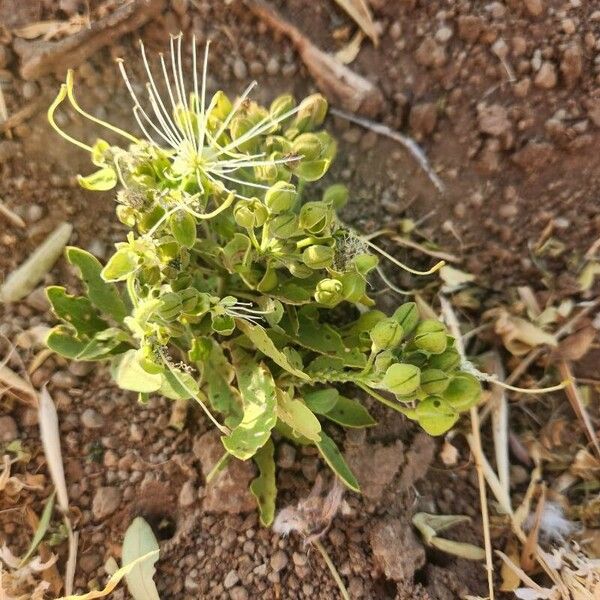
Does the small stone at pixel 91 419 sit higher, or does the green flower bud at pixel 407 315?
the green flower bud at pixel 407 315

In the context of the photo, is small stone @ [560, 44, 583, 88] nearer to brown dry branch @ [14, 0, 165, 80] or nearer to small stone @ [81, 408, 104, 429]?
brown dry branch @ [14, 0, 165, 80]

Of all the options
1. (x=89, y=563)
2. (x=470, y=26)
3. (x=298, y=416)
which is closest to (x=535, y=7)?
(x=470, y=26)

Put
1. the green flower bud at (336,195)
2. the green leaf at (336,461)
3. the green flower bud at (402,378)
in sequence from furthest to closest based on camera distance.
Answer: the green flower bud at (336,195) < the green leaf at (336,461) < the green flower bud at (402,378)

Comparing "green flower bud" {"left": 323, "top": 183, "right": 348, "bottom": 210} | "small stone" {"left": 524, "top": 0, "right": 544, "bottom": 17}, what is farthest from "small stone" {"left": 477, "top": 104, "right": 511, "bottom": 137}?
"green flower bud" {"left": 323, "top": 183, "right": 348, "bottom": 210}

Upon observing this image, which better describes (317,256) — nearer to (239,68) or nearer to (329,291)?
(329,291)

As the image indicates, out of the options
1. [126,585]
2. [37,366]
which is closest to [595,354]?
[126,585]

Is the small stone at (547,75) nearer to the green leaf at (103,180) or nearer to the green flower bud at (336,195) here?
the green flower bud at (336,195)

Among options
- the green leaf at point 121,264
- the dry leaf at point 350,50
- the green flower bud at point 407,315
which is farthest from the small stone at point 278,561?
the dry leaf at point 350,50

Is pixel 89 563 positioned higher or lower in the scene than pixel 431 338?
lower
